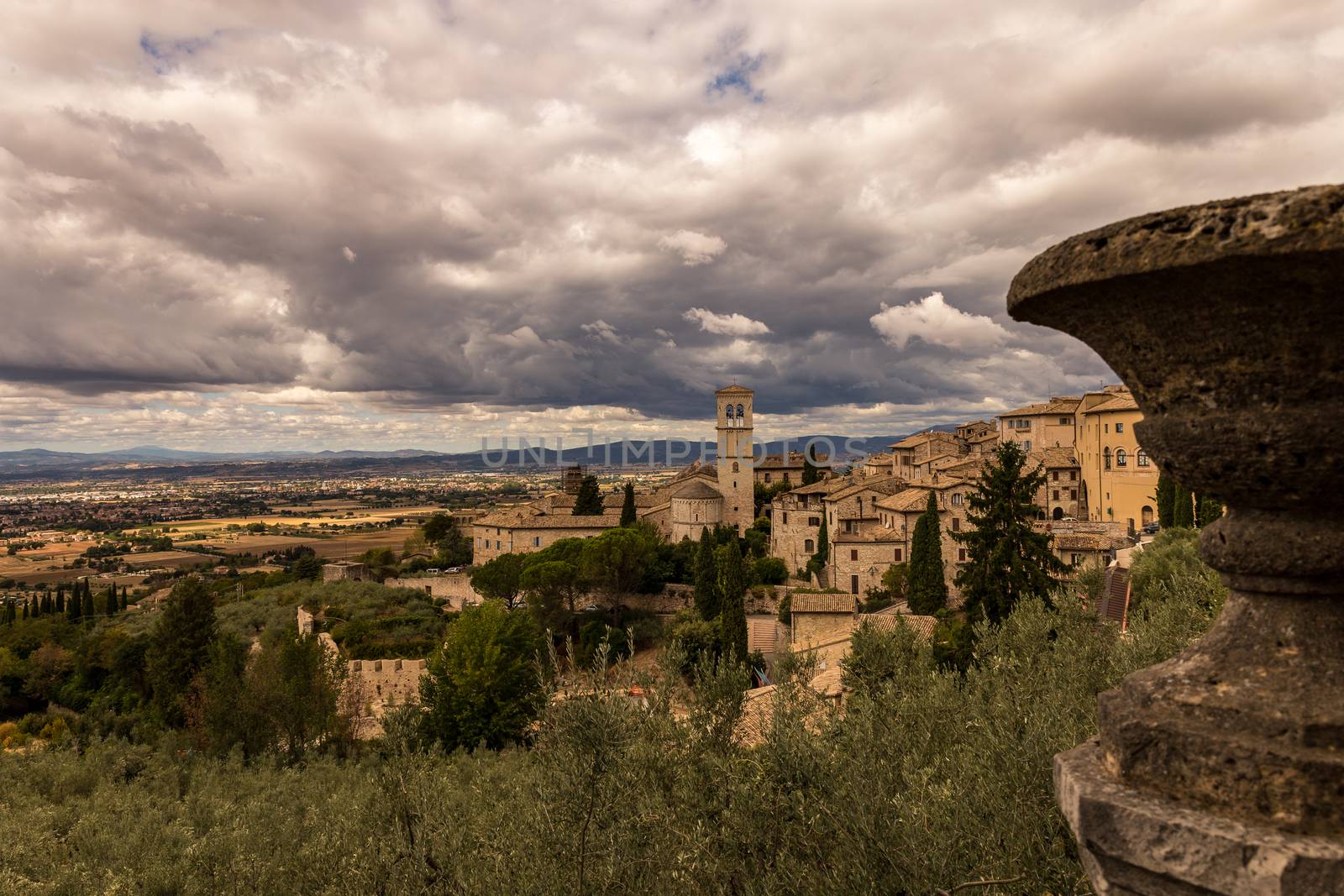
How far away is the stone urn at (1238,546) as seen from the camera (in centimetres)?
206

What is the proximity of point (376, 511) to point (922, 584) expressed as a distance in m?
163

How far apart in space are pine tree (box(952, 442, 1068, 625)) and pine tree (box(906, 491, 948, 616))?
8486mm

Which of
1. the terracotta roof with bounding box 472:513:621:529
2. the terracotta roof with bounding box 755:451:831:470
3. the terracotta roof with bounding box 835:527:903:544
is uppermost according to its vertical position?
the terracotta roof with bounding box 755:451:831:470

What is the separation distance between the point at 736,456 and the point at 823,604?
29.2m

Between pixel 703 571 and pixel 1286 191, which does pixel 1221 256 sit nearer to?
pixel 1286 191

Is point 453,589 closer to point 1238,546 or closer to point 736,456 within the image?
point 736,456

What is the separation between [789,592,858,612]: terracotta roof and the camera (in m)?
32.8

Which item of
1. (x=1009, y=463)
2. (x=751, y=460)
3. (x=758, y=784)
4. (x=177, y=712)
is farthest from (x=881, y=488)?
(x=758, y=784)

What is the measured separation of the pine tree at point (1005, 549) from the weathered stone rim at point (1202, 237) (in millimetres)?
23705

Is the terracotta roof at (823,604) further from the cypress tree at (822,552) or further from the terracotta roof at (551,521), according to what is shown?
the terracotta roof at (551,521)

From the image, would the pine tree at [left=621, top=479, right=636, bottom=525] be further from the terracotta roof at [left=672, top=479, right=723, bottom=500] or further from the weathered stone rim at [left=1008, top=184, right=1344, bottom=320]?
the weathered stone rim at [left=1008, top=184, right=1344, bottom=320]

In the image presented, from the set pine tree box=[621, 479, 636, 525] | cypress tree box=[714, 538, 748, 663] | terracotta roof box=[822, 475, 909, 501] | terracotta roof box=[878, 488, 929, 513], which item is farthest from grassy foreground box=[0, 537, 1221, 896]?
pine tree box=[621, 479, 636, 525]

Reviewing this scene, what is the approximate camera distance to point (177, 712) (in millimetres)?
29250

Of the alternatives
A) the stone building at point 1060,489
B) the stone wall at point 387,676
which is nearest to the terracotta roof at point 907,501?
the stone building at point 1060,489
